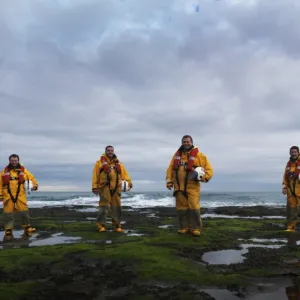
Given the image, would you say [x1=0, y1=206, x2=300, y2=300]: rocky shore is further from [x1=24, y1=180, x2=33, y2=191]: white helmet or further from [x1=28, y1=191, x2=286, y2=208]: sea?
[x1=28, y1=191, x2=286, y2=208]: sea

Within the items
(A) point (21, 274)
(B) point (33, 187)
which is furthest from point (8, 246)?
Result: (A) point (21, 274)

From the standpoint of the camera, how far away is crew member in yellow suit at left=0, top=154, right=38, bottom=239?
12.2 m

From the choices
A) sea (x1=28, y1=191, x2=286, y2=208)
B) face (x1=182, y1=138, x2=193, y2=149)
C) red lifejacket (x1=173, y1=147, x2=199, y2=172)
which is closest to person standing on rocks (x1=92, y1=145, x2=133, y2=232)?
red lifejacket (x1=173, y1=147, x2=199, y2=172)

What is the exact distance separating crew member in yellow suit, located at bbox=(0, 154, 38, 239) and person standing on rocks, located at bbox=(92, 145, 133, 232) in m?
2.30

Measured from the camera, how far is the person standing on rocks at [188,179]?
34.0 feet

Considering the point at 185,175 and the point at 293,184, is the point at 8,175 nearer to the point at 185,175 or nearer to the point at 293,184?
the point at 185,175

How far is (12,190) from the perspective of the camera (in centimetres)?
1228

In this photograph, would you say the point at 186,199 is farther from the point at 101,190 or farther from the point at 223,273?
the point at 223,273

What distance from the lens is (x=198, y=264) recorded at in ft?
23.5

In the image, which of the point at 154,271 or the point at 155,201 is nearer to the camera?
the point at 154,271

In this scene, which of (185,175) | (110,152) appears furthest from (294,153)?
(110,152)

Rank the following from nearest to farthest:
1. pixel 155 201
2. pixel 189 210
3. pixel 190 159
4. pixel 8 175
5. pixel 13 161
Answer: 1. pixel 190 159
2. pixel 189 210
3. pixel 8 175
4. pixel 13 161
5. pixel 155 201

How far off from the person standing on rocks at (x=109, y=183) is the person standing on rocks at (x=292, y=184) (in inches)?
219

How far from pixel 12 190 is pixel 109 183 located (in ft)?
10.7
